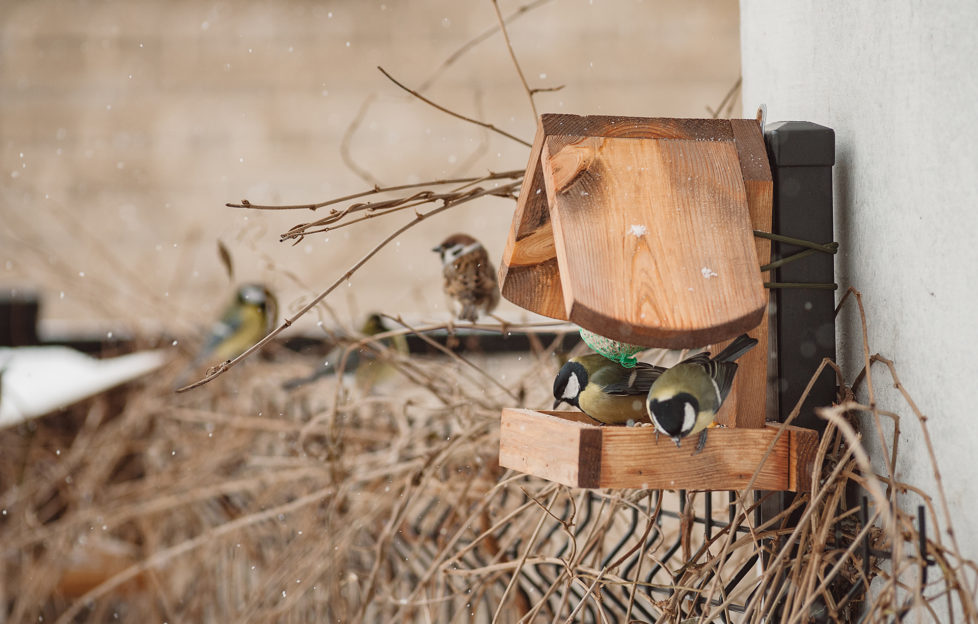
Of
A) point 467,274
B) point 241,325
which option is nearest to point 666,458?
point 467,274

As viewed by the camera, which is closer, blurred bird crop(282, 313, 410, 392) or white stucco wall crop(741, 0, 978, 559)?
white stucco wall crop(741, 0, 978, 559)

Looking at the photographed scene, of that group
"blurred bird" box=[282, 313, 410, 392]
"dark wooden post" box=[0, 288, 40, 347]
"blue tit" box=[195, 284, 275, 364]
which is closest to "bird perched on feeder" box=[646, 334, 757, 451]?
"blurred bird" box=[282, 313, 410, 392]

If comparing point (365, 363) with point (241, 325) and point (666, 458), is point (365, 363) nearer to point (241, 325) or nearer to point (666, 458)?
point (241, 325)

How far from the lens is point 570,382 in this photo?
0.72 m

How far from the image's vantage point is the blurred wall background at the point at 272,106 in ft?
10.4

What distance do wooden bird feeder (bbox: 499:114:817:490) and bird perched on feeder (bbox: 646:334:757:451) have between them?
33mm

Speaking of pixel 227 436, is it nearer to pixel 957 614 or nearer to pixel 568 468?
pixel 568 468

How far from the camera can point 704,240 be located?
0.64 m

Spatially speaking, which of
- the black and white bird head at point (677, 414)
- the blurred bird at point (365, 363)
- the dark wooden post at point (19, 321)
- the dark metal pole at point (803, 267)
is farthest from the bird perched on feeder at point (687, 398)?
the dark wooden post at point (19, 321)

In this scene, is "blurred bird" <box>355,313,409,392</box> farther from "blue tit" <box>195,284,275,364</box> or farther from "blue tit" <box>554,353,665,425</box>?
"blue tit" <box>554,353,665,425</box>

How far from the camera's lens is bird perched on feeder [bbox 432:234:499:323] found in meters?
1.36

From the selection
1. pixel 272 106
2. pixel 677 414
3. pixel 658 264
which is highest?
pixel 272 106

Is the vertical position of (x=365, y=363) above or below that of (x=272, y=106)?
below

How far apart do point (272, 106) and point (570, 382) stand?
2771mm
